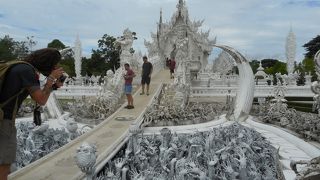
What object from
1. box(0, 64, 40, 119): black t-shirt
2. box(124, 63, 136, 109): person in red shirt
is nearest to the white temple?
box(124, 63, 136, 109): person in red shirt

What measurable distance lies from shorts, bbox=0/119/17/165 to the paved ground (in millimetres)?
1978

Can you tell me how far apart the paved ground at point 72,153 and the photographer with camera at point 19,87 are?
2.01 m

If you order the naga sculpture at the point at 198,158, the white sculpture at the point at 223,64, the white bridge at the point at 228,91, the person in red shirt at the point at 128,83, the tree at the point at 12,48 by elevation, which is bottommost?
the naga sculpture at the point at 198,158

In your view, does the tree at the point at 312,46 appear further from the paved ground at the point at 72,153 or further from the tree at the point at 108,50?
the paved ground at the point at 72,153

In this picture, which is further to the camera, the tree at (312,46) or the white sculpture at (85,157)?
the tree at (312,46)

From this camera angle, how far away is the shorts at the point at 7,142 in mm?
3393

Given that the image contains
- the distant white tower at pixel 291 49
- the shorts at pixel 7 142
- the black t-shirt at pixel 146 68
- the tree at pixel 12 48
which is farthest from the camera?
the tree at pixel 12 48

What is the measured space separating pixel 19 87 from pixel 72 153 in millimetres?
3584

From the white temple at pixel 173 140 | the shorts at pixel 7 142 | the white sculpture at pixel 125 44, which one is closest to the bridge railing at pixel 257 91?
the white temple at pixel 173 140

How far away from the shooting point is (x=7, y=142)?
3432mm

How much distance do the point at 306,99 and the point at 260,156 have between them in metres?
12.0

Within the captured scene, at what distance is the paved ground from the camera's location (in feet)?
18.3

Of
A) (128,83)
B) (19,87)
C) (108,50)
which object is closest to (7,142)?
(19,87)

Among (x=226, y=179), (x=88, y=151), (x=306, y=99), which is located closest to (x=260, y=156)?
(x=226, y=179)
